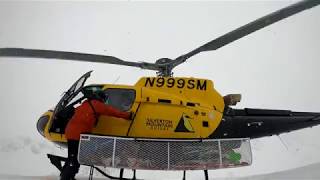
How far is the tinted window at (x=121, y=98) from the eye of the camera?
5.30 m

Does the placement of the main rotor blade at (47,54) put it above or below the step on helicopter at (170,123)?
above

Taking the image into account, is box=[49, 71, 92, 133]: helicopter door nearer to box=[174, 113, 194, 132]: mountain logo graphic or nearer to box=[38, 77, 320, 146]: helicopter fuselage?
box=[38, 77, 320, 146]: helicopter fuselage

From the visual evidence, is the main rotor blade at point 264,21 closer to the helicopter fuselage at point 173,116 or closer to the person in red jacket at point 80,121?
the helicopter fuselage at point 173,116

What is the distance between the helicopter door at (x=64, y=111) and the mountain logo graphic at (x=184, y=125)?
4.70 feet

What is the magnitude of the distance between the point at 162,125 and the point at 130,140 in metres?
0.60

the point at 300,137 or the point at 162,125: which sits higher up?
the point at 162,125

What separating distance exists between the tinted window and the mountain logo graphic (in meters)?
0.73

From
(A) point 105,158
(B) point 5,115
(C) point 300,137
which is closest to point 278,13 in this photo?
(A) point 105,158

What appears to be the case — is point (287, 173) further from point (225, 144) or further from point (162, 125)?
point (162, 125)

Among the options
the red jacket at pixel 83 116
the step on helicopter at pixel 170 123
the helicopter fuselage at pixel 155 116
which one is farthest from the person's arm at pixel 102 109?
the helicopter fuselage at pixel 155 116

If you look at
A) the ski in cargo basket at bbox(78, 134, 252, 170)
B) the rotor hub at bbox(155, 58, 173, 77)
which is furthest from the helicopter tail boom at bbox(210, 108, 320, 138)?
the rotor hub at bbox(155, 58, 173, 77)

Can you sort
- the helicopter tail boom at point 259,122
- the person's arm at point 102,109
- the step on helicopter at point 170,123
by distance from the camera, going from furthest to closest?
1. the helicopter tail boom at point 259,122
2. the step on helicopter at point 170,123
3. the person's arm at point 102,109

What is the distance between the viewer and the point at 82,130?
4.82 meters

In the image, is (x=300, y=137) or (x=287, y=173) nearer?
(x=287, y=173)
